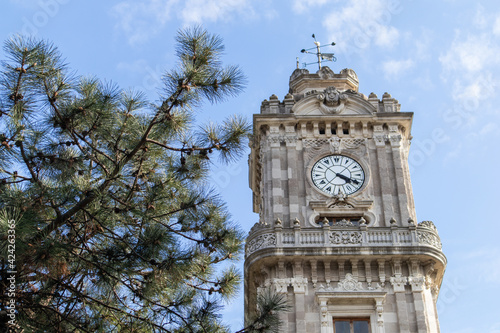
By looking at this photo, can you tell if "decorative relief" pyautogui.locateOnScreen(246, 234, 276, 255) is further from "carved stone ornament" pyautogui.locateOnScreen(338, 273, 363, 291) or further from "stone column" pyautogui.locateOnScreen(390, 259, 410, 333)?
"stone column" pyautogui.locateOnScreen(390, 259, 410, 333)

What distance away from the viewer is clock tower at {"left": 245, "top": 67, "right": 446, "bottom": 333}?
104ft

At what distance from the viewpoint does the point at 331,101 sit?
3869 cm

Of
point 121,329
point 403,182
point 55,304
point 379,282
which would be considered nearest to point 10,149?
point 55,304

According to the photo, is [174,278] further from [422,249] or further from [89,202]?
[422,249]

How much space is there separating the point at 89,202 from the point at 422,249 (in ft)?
63.2

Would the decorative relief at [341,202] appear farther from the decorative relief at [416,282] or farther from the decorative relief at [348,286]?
the decorative relief at [416,282]

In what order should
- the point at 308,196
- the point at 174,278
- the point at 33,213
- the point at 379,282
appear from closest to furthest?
1. the point at 33,213
2. the point at 174,278
3. the point at 379,282
4. the point at 308,196

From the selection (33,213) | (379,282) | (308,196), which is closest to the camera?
(33,213)

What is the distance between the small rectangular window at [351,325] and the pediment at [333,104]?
10621 millimetres

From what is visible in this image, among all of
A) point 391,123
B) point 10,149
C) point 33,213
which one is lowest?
point 33,213

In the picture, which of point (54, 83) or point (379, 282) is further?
point (379, 282)

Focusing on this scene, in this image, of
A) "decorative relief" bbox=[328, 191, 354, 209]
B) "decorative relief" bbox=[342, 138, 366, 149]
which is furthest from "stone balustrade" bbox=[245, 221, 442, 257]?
"decorative relief" bbox=[342, 138, 366, 149]

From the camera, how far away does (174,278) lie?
16375 mm

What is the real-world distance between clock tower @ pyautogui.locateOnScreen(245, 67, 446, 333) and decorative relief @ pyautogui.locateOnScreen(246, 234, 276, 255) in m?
0.05
